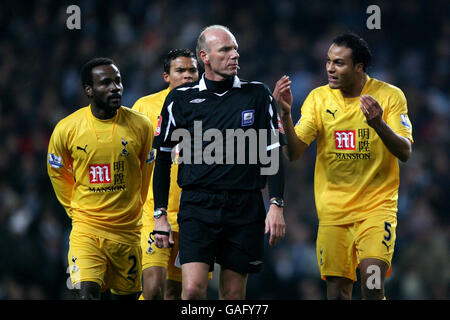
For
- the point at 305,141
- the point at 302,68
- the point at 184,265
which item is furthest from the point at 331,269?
the point at 302,68

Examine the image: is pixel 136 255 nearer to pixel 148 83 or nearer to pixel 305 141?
pixel 305 141

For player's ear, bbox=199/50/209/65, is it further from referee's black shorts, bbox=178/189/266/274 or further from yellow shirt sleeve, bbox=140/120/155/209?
yellow shirt sleeve, bbox=140/120/155/209

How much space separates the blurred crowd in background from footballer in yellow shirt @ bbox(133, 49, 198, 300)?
8.36 feet

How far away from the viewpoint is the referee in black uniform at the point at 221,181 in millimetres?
5539

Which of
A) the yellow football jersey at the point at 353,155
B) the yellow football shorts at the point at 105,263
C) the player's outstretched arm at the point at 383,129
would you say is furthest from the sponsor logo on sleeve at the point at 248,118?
the yellow football shorts at the point at 105,263

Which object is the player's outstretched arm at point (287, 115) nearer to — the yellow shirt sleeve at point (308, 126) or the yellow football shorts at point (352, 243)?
the yellow shirt sleeve at point (308, 126)

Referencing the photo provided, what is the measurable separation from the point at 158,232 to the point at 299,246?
189 inches

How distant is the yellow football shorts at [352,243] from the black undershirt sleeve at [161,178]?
1.52 m

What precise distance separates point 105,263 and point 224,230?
1399mm

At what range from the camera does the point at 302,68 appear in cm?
1223

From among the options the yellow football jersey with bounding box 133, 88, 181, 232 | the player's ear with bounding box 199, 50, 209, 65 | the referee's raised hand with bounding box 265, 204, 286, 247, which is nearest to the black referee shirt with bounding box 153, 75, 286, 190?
the player's ear with bounding box 199, 50, 209, 65

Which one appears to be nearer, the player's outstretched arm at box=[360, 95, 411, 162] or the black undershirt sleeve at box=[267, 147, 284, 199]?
the black undershirt sleeve at box=[267, 147, 284, 199]

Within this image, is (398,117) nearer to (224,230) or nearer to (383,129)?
(383,129)

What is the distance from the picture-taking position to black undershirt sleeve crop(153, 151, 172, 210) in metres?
5.80
